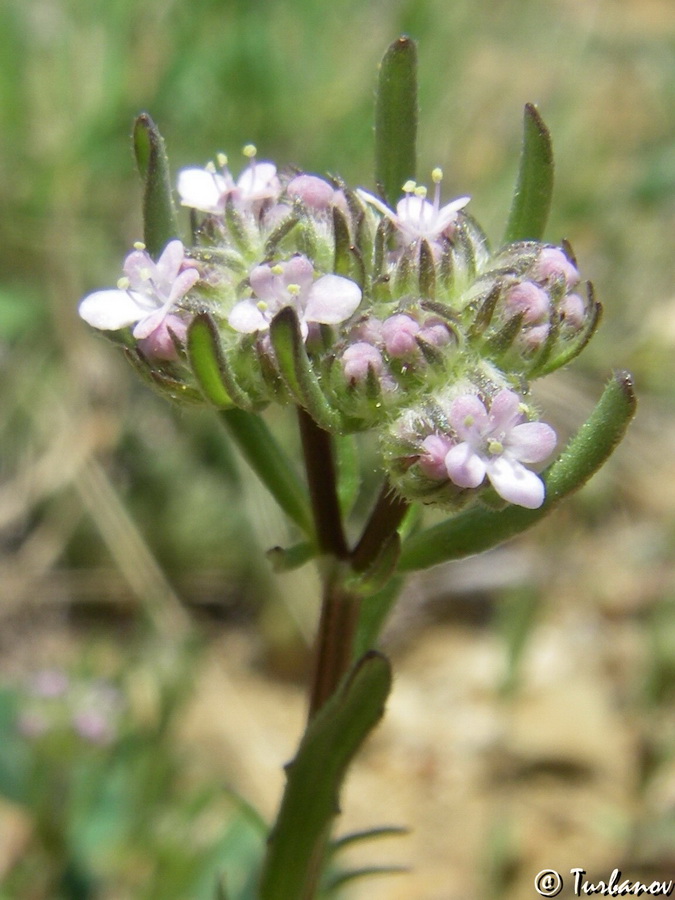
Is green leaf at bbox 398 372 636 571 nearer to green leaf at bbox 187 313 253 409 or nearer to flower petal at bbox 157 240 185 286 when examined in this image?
green leaf at bbox 187 313 253 409

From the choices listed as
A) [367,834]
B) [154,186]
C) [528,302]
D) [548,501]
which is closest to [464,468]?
[548,501]

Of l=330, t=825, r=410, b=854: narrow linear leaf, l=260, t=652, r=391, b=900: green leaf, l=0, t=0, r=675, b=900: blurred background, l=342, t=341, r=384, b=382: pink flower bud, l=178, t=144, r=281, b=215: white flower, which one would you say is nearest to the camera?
l=342, t=341, r=384, b=382: pink flower bud

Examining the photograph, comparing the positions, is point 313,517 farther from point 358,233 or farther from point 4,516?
point 4,516

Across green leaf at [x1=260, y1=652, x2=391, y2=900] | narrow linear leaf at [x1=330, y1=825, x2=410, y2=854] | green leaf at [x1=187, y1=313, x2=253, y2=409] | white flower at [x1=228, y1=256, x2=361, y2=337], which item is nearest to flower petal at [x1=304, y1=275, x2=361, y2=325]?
white flower at [x1=228, y1=256, x2=361, y2=337]

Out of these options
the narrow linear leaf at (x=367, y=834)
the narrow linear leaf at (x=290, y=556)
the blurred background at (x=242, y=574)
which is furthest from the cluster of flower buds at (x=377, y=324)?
the blurred background at (x=242, y=574)

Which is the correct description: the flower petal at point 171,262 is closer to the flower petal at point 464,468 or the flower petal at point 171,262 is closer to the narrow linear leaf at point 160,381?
the narrow linear leaf at point 160,381

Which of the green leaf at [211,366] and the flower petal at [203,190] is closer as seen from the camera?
the green leaf at [211,366]
